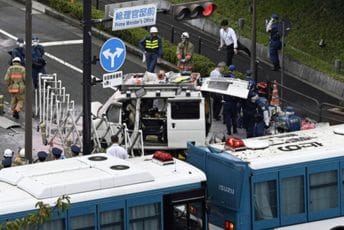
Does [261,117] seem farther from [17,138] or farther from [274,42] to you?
[274,42]

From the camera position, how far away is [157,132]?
78.0 feet

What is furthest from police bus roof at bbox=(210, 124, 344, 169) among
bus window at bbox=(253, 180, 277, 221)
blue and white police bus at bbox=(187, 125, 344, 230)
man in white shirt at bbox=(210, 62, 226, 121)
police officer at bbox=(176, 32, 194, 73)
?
police officer at bbox=(176, 32, 194, 73)

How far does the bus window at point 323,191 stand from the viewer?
1845 centimetres

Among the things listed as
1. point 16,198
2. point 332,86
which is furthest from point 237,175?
point 332,86

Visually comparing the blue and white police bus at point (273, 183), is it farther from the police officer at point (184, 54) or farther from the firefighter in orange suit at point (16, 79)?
the police officer at point (184, 54)

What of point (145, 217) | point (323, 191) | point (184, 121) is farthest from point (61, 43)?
point (145, 217)

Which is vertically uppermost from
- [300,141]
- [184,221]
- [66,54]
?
[66,54]

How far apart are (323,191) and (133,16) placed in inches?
261

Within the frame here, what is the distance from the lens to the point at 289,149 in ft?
61.2

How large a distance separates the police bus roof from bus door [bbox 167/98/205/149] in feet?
A: 13.8

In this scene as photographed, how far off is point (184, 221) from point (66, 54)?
16.4 meters

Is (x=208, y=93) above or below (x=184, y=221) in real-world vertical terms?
above

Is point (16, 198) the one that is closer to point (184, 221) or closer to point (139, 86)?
point (184, 221)

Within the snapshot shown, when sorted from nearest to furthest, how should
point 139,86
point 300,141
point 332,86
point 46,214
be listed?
1. point 46,214
2. point 300,141
3. point 139,86
4. point 332,86
